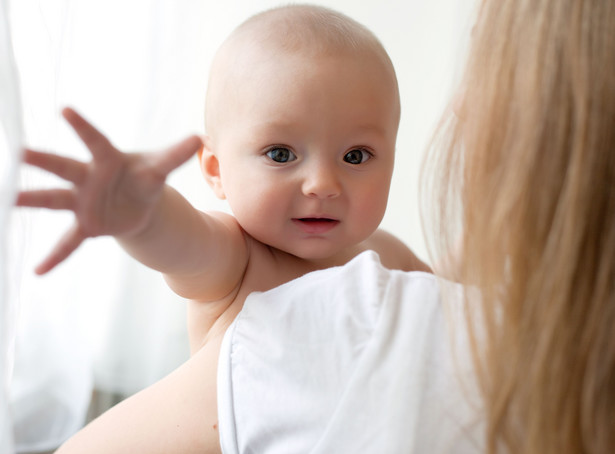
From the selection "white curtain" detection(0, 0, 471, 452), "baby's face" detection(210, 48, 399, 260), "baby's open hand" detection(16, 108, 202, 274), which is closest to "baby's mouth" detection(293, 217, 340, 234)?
Result: "baby's face" detection(210, 48, 399, 260)

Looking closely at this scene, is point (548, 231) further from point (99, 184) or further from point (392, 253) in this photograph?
point (392, 253)

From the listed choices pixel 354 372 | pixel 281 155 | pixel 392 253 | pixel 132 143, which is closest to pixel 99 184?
pixel 354 372

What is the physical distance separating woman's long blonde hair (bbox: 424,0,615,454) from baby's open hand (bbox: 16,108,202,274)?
280 millimetres

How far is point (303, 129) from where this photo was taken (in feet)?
3.19

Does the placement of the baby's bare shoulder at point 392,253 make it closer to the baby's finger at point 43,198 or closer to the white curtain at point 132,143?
the white curtain at point 132,143

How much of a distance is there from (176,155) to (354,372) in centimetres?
25

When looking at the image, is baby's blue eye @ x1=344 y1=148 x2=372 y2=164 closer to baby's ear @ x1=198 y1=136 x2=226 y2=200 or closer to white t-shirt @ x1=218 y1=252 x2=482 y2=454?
baby's ear @ x1=198 y1=136 x2=226 y2=200

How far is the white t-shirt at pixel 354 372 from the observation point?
2.16ft

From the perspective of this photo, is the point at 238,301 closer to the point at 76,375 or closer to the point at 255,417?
the point at 255,417

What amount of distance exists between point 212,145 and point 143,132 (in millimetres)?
693

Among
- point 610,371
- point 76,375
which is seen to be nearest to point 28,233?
point 610,371

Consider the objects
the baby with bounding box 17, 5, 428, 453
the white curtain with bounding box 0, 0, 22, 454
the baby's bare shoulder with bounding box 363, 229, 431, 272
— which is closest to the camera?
the white curtain with bounding box 0, 0, 22, 454

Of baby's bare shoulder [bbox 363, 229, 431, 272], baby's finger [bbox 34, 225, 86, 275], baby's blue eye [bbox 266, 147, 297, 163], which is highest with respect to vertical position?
baby's blue eye [bbox 266, 147, 297, 163]

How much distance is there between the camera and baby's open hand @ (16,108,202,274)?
0.63 m
